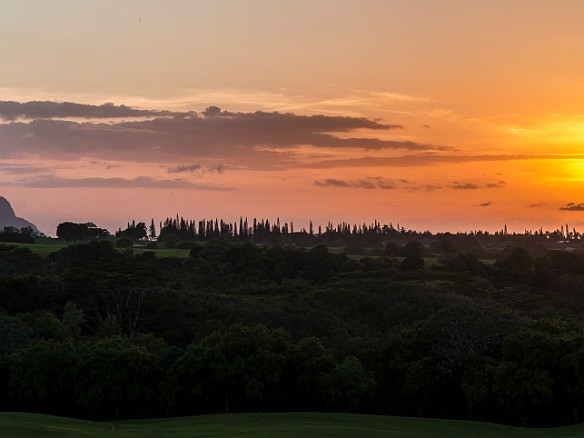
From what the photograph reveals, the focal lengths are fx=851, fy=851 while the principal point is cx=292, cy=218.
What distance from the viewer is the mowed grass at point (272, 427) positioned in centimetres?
4125

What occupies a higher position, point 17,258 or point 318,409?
point 17,258

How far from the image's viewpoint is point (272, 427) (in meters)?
45.8

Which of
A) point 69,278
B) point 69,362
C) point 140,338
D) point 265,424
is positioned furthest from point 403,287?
point 265,424

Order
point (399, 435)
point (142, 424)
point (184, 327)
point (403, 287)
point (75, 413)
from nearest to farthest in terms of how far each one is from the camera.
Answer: point (399, 435) → point (142, 424) → point (75, 413) → point (184, 327) → point (403, 287)

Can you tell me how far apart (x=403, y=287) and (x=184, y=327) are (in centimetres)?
4170

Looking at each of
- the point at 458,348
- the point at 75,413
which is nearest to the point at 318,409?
the point at 458,348

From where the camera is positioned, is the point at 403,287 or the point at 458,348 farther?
the point at 403,287

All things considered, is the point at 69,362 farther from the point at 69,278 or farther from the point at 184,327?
the point at 69,278

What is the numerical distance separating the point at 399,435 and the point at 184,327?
55070 mm

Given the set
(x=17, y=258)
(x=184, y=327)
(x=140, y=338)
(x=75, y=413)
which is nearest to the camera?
(x=75, y=413)

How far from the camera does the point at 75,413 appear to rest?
6075 cm

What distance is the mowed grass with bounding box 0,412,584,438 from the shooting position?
135 ft

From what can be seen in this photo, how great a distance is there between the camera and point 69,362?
200 ft

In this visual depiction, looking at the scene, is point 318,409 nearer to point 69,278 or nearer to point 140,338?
point 140,338
